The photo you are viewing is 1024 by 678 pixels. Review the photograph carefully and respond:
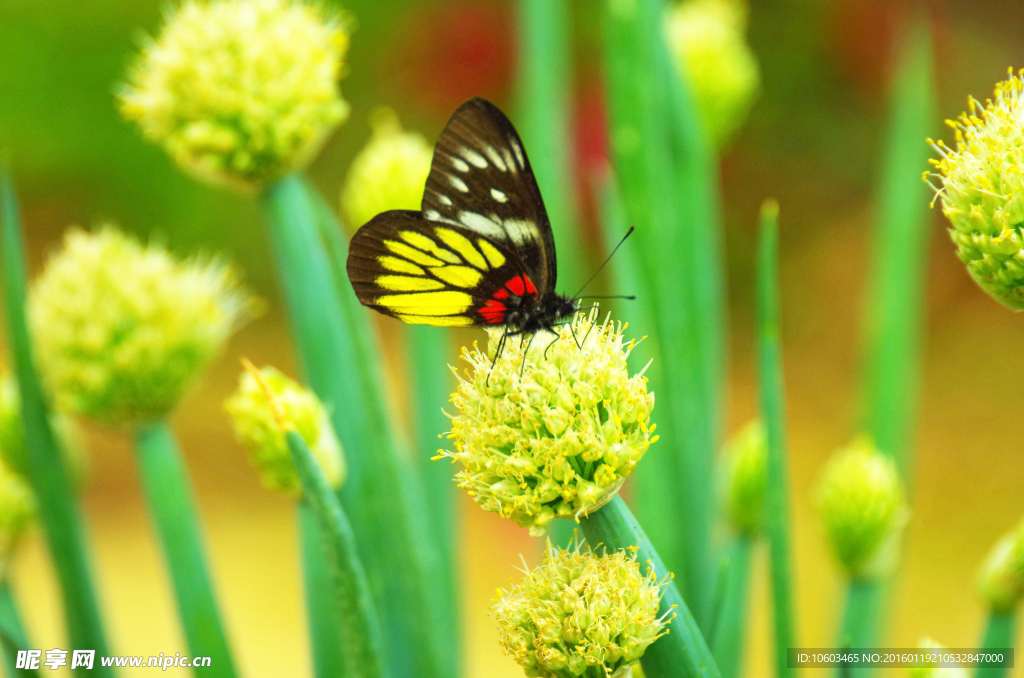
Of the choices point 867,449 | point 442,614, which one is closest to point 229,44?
point 442,614

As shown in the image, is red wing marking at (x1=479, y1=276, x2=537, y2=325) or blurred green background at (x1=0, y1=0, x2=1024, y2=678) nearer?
red wing marking at (x1=479, y1=276, x2=537, y2=325)

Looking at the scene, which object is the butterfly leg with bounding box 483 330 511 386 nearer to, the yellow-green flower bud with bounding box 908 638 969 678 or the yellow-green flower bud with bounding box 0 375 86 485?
the yellow-green flower bud with bounding box 908 638 969 678

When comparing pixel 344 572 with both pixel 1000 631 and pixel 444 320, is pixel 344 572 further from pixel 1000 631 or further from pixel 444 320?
pixel 1000 631

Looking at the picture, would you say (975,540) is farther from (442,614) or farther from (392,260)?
(392,260)

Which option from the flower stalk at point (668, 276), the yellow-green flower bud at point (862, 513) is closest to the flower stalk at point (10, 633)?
the flower stalk at point (668, 276)

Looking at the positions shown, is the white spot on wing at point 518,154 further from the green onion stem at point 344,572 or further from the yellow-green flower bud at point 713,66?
the yellow-green flower bud at point 713,66


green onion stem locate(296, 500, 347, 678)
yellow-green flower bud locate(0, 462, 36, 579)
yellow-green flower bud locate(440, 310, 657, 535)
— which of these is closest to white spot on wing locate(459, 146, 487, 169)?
yellow-green flower bud locate(440, 310, 657, 535)
